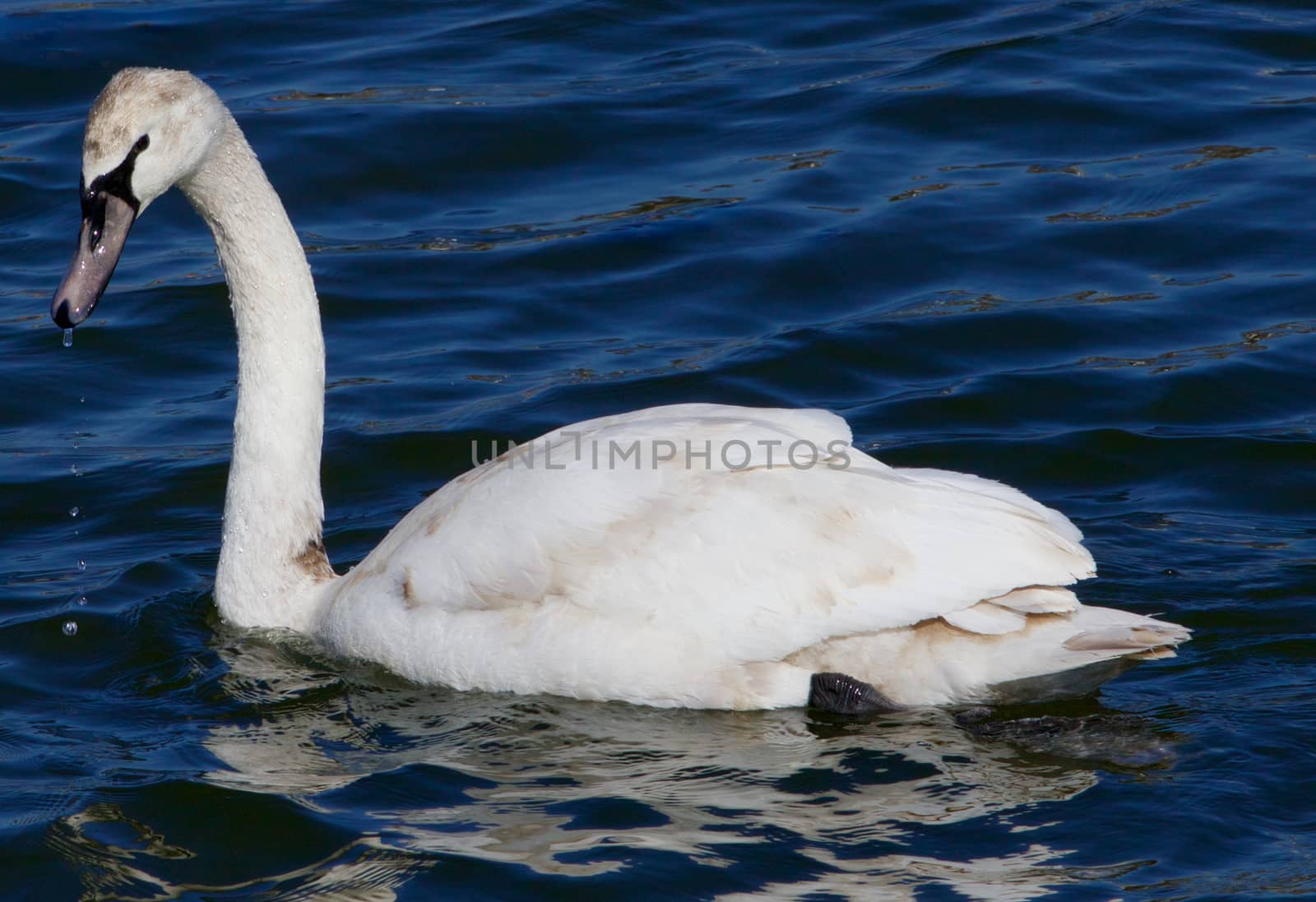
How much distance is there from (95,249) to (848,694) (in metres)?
2.95

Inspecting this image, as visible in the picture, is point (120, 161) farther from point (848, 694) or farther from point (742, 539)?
point (848, 694)

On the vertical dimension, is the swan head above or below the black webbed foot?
above

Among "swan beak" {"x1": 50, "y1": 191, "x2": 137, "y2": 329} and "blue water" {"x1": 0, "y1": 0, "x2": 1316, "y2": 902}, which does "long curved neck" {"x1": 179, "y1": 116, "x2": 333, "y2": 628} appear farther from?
"swan beak" {"x1": 50, "y1": 191, "x2": 137, "y2": 329}

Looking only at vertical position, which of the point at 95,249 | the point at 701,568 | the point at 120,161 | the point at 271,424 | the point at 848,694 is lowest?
the point at 848,694

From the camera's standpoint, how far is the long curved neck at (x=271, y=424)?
269 inches

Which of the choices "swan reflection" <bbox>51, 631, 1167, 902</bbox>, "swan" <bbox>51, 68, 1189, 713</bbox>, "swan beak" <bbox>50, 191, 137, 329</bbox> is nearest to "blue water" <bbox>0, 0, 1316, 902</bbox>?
"swan reflection" <bbox>51, 631, 1167, 902</bbox>

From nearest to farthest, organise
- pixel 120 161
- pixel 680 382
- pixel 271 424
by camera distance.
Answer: pixel 120 161
pixel 271 424
pixel 680 382

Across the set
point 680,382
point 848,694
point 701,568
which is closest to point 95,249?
point 701,568

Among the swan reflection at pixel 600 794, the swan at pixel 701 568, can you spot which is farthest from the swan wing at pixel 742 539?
the swan reflection at pixel 600 794

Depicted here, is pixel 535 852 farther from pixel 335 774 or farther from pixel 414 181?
pixel 414 181

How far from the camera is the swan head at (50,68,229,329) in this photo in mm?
6219

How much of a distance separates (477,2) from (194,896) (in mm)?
10891

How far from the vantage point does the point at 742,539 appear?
19.3 feet

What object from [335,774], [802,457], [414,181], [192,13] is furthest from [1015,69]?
[335,774]
